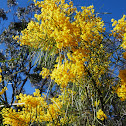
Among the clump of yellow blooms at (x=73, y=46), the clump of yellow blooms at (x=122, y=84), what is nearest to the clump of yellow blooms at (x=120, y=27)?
the clump of yellow blooms at (x=73, y=46)

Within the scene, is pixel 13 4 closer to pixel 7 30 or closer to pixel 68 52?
pixel 7 30

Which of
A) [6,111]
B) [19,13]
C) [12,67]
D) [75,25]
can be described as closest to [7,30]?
[19,13]

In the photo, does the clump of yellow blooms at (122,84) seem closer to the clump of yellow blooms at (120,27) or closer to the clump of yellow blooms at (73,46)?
the clump of yellow blooms at (73,46)

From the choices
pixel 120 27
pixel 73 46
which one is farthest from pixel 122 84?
pixel 120 27

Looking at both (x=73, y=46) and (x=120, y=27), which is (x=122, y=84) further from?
(x=120, y=27)

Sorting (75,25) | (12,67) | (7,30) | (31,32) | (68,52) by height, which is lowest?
(68,52)

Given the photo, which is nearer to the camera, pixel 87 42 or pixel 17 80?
pixel 87 42

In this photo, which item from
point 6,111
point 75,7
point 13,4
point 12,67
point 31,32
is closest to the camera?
point 75,7

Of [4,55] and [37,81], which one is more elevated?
[4,55]

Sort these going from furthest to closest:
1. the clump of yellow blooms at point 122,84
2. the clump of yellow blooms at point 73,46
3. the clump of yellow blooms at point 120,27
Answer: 1. the clump of yellow blooms at point 120,27
2. the clump of yellow blooms at point 73,46
3. the clump of yellow blooms at point 122,84

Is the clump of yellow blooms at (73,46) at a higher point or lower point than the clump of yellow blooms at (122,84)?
higher

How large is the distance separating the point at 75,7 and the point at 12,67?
6719 mm

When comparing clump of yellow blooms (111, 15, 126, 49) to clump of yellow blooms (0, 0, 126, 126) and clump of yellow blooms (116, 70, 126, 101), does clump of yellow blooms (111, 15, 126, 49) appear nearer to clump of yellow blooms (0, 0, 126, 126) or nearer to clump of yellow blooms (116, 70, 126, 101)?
clump of yellow blooms (0, 0, 126, 126)

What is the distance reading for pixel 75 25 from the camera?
127 cm
